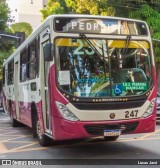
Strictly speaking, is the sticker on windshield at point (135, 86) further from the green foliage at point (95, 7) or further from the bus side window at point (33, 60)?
the green foliage at point (95, 7)

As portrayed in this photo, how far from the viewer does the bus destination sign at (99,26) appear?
30.1 ft

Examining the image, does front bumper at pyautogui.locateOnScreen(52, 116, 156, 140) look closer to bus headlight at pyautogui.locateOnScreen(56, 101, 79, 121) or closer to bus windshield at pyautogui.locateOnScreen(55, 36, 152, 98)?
bus headlight at pyautogui.locateOnScreen(56, 101, 79, 121)

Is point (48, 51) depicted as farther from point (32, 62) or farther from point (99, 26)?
point (32, 62)

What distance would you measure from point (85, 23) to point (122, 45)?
38.6 inches

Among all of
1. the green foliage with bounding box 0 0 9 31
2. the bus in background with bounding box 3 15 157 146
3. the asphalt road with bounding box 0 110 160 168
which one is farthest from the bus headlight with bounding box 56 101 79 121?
the green foliage with bounding box 0 0 9 31

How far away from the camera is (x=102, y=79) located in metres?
9.04

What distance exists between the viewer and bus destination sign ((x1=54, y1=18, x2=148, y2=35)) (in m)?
9.16

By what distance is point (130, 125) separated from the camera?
9.08m

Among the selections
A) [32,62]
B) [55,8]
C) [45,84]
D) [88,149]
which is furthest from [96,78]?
[55,8]

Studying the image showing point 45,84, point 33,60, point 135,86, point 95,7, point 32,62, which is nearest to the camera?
point 135,86

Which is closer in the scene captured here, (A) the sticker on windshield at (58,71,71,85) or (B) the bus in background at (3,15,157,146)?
(B) the bus in background at (3,15,157,146)

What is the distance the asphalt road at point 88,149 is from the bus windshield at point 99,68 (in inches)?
56.3

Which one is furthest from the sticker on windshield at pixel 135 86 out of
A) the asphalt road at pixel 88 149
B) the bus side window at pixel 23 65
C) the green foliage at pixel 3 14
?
the green foliage at pixel 3 14

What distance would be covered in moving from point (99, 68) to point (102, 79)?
260 millimetres
